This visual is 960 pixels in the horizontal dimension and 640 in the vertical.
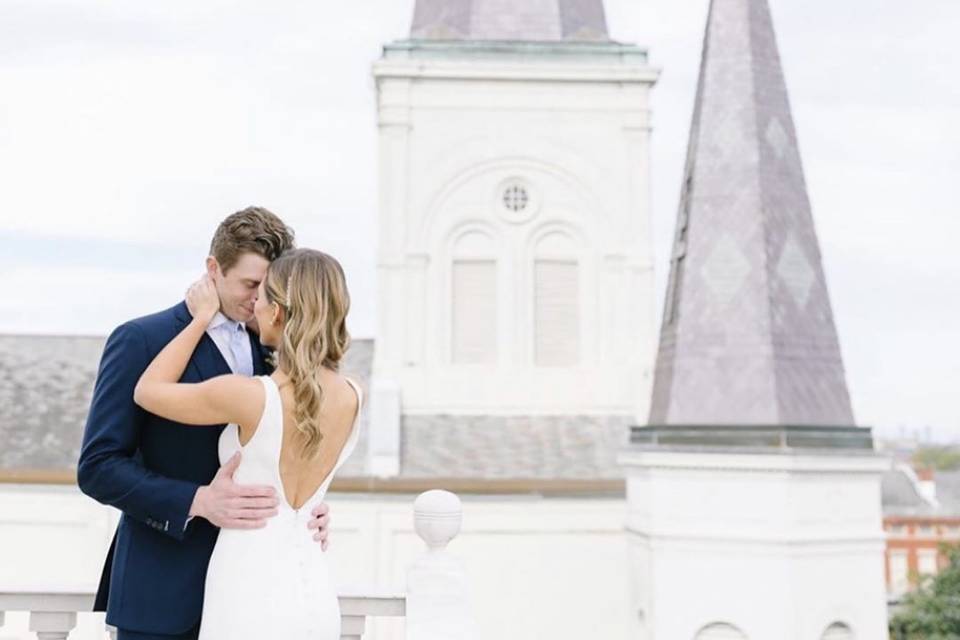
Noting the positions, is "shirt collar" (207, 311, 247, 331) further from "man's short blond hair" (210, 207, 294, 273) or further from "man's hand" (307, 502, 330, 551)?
"man's hand" (307, 502, 330, 551)

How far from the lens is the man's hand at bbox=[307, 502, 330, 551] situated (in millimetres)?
3289

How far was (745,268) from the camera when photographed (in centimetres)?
1511

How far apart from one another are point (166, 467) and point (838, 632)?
1222cm

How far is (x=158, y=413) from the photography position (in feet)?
10.2

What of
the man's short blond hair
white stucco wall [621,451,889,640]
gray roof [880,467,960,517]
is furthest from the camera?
gray roof [880,467,960,517]

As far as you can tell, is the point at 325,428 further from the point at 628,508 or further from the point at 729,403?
the point at 628,508

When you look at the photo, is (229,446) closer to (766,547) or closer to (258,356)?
(258,356)

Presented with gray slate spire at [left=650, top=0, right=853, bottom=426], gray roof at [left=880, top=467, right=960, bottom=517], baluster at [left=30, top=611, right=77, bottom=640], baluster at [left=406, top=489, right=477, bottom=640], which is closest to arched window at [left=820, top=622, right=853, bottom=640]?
gray slate spire at [left=650, top=0, right=853, bottom=426]

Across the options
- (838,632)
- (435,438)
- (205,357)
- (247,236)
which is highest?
(435,438)

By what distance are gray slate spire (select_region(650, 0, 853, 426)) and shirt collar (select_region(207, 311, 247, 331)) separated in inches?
452

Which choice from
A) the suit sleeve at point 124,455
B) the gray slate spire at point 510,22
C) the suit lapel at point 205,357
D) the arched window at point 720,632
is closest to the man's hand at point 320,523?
the suit sleeve at point 124,455

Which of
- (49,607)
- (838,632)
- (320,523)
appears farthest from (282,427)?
(838,632)

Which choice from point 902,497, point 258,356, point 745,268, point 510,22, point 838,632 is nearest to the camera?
point 258,356

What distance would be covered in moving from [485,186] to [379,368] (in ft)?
13.5
